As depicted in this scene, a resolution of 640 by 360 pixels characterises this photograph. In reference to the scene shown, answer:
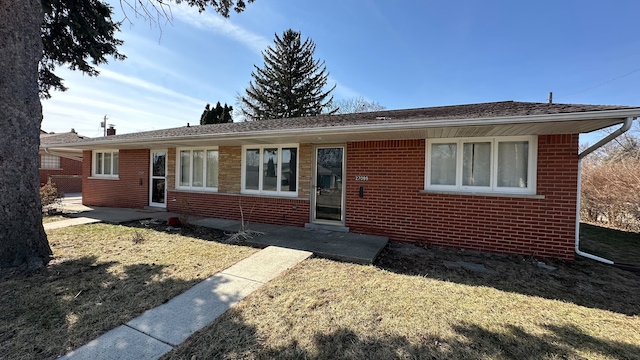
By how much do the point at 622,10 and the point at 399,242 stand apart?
9675 millimetres

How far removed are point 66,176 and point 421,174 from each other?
25.2 metres

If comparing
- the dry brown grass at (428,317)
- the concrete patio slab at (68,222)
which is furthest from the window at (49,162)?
the dry brown grass at (428,317)

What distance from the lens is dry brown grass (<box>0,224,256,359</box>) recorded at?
2488 mm

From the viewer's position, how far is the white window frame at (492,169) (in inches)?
204

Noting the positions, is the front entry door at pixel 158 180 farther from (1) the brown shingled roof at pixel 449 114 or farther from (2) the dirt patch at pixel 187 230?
(2) the dirt patch at pixel 187 230

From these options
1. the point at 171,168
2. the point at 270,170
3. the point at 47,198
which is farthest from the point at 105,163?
the point at 270,170

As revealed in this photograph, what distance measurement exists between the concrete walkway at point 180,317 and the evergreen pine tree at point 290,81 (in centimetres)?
2300

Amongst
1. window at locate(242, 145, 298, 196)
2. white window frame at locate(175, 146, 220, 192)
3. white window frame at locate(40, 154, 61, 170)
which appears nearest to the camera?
window at locate(242, 145, 298, 196)

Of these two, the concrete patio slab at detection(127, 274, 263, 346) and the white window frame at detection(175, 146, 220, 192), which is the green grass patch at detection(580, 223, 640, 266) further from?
the white window frame at detection(175, 146, 220, 192)

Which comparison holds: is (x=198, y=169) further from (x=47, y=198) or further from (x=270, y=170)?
(x=47, y=198)

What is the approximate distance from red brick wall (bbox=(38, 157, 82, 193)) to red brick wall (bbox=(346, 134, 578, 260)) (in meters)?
22.8

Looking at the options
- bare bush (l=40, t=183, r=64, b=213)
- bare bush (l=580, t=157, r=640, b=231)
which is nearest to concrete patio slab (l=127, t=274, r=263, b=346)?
bare bush (l=40, t=183, r=64, b=213)

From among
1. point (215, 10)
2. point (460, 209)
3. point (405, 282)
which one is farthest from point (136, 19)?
point (460, 209)

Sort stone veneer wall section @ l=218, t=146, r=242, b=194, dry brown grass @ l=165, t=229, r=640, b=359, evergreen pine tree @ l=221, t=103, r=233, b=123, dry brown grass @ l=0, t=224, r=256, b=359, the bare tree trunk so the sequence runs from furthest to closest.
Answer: evergreen pine tree @ l=221, t=103, r=233, b=123 → stone veneer wall section @ l=218, t=146, r=242, b=194 → the bare tree trunk → dry brown grass @ l=0, t=224, r=256, b=359 → dry brown grass @ l=165, t=229, r=640, b=359
